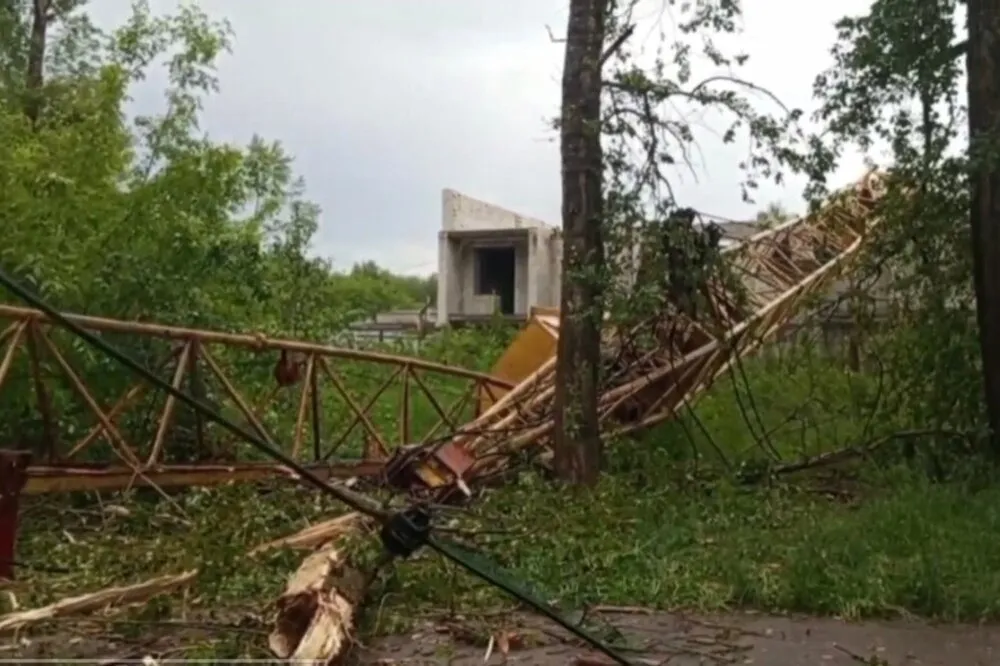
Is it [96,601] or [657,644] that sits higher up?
[96,601]

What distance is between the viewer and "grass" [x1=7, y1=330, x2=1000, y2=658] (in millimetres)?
6203

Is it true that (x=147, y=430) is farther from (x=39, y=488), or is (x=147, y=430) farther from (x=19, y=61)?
(x=19, y=61)

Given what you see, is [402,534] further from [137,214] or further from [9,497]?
[137,214]

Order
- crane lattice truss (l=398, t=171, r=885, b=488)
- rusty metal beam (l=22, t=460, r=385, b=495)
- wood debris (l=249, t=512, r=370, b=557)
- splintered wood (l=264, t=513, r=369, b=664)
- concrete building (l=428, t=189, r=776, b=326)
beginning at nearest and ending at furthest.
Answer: splintered wood (l=264, t=513, r=369, b=664), wood debris (l=249, t=512, r=370, b=557), rusty metal beam (l=22, t=460, r=385, b=495), crane lattice truss (l=398, t=171, r=885, b=488), concrete building (l=428, t=189, r=776, b=326)

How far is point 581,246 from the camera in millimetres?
9609

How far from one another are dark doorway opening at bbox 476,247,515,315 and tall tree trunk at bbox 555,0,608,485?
18.4m

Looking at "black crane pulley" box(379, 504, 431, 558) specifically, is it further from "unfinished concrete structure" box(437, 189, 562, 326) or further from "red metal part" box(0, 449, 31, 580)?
"unfinished concrete structure" box(437, 189, 562, 326)

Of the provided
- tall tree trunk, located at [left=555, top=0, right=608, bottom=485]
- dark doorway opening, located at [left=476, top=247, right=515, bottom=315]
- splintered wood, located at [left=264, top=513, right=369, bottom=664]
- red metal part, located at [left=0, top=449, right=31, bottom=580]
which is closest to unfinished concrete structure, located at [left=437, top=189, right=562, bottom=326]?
dark doorway opening, located at [left=476, top=247, right=515, bottom=315]

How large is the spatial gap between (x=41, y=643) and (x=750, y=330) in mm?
8454

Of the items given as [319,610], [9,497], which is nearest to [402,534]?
[319,610]

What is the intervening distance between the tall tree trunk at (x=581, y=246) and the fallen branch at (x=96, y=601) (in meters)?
4.35

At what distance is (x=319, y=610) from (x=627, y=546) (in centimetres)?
298

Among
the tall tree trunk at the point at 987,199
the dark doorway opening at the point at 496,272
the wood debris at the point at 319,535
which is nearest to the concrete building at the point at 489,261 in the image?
the dark doorway opening at the point at 496,272

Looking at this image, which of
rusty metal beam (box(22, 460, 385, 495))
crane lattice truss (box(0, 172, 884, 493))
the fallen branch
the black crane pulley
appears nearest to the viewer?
the black crane pulley
